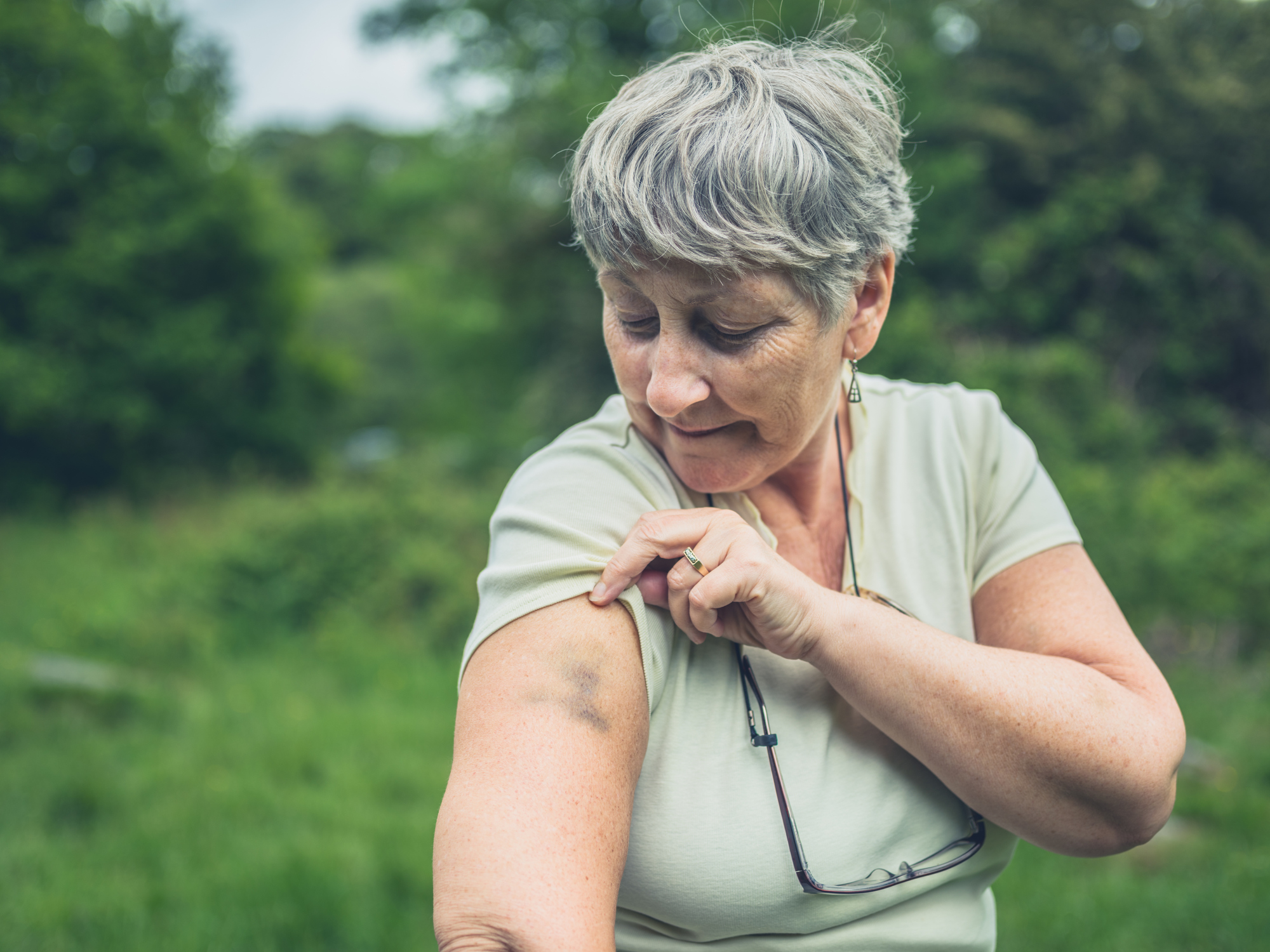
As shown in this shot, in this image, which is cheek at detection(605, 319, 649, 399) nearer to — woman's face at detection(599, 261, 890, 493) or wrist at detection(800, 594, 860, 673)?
woman's face at detection(599, 261, 890, 493)

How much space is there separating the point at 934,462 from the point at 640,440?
0.53m

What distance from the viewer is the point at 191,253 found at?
13.8 metres

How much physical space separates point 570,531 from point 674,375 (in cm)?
26

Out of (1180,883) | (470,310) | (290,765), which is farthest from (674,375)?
(470,310)

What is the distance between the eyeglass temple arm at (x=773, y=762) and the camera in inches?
48.5

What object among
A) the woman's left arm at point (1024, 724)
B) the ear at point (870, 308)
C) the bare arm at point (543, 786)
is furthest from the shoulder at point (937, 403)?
the bare arm at point (543, 786)

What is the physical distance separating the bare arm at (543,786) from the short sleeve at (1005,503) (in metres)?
0.70

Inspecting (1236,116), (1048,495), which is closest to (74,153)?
(1236,116)

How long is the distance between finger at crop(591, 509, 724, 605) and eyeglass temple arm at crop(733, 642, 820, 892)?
0.20m

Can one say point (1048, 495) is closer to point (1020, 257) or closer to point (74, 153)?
point (1020, 257)

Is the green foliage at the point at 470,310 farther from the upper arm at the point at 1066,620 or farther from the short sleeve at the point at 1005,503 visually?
the upper arm at the point at 1066,620

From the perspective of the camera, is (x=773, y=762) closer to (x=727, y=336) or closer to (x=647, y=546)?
(x=647, y=546)

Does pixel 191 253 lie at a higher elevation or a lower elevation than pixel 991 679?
higher

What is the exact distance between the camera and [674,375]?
1287mm
